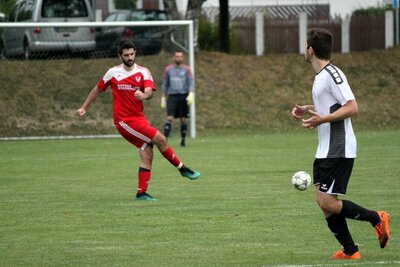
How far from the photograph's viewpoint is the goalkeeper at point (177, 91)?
74.9 ft

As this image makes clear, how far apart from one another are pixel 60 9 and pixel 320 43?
77.6 feet

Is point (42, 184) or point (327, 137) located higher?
point (327, 137)

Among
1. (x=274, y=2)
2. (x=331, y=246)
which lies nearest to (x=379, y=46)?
(x=274, y=2)

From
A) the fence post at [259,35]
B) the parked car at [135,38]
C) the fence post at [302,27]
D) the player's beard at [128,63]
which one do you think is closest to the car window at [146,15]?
the fence post at [259,35]

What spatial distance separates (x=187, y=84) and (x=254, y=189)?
9.47 metres

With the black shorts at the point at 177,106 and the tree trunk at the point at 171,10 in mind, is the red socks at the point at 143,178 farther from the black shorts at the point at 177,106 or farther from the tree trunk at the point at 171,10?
the tree trunk at the point at 171,10

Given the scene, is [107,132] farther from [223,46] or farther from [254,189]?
[254,189]

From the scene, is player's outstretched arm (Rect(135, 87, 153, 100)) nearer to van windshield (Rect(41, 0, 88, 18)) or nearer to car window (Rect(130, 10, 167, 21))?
van windshield (Rect(41, 0, 88, 18))

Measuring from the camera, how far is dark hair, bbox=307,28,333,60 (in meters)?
8.42

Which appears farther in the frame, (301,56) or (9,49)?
(301,56)

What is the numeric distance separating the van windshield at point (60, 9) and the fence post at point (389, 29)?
10.1 metres

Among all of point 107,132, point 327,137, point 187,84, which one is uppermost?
point 327,137

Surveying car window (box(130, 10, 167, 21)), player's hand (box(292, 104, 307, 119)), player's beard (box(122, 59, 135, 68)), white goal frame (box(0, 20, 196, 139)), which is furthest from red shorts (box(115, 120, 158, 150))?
car window (box(130, 10, 167, 21))

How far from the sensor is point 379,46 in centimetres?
3472
